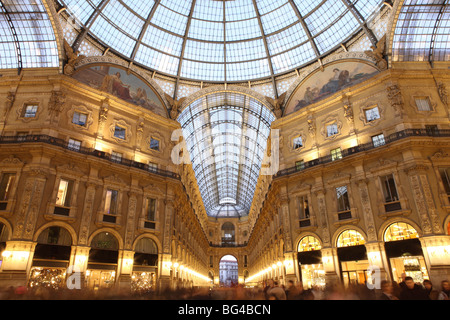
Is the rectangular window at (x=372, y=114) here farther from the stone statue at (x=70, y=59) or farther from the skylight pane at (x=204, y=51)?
the stone statue at (x=70, y=59)

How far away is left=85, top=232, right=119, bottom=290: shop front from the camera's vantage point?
23.9 m

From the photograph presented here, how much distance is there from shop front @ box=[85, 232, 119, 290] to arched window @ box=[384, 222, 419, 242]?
Result: 2432 cm

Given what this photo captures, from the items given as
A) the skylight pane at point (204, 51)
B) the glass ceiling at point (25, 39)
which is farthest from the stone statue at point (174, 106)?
the glass ceiling at point (25, 39)

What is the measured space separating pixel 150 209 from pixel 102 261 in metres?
6.70

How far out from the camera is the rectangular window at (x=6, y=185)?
73.8ft

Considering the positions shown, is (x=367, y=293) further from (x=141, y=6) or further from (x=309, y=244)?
(x=141, y=6)

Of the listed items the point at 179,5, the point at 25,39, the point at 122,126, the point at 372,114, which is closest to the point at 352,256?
the point at 372,114

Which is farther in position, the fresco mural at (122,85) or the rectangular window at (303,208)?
the fresco mural at (122,85)

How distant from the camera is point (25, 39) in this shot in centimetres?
2831

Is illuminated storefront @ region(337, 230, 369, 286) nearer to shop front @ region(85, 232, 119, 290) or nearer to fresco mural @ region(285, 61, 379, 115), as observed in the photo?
fresco mural @ region(285, 61, 379, 115)

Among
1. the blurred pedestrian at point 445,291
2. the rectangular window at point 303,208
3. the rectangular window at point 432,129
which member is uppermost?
the rectangular window at point 432,129

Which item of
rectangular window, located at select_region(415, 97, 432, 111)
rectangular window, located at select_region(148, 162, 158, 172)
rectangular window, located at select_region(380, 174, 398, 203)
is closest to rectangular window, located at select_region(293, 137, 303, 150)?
rectangular window, located at select_region(380, 174, 398, 203)

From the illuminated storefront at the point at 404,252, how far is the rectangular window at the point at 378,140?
24.4 ft
